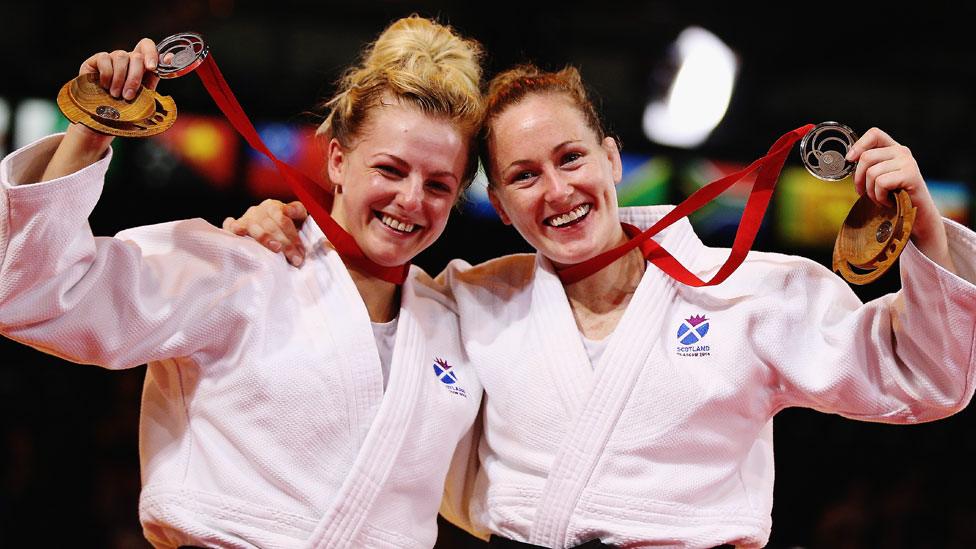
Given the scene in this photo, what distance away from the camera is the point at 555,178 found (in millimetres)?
2203

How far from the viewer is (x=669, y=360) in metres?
2.05

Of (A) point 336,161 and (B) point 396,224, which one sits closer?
(B) point 396,224

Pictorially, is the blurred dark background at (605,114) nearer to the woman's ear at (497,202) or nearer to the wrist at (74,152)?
the woman's ear at (497,202)

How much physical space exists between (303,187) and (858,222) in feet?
3.80

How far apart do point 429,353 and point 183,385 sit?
0.52 m

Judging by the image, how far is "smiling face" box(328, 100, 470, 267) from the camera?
214cm

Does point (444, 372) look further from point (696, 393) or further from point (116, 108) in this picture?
point (116, 108)

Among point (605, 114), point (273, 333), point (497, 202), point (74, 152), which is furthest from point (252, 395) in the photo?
point (605, 114)

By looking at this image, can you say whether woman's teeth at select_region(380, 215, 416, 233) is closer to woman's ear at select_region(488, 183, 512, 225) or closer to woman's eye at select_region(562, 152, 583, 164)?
woman's ear at select_region(488, 183, 512, 225)

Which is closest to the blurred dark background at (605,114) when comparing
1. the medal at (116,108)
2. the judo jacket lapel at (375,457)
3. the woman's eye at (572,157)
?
the woman's eye at (572,157)

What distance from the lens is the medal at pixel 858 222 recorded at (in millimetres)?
1729

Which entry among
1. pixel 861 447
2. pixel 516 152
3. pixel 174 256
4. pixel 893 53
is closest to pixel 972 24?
pixel 893 53

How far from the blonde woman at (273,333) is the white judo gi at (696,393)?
194 mm

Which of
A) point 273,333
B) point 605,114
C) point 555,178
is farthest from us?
point 605,114
